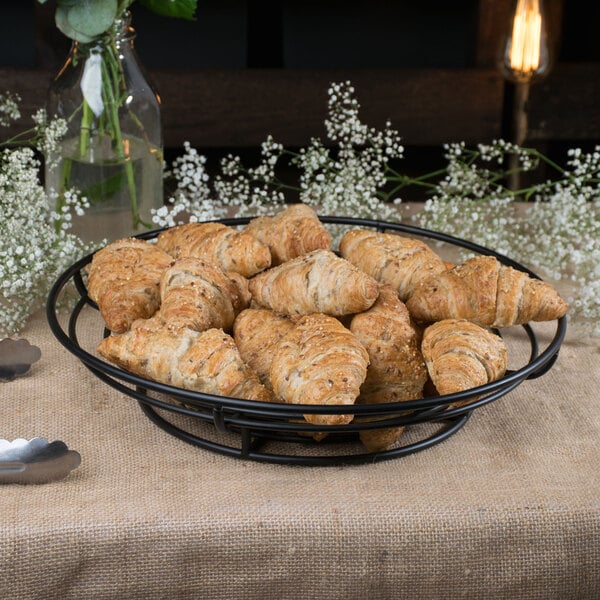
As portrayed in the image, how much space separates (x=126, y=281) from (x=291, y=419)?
32cm

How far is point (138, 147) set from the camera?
5.67 feet

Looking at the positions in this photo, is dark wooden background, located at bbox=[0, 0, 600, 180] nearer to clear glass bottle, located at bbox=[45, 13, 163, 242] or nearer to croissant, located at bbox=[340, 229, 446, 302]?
clear glass bottle, located at bbox=[45, 13, 163, 242]

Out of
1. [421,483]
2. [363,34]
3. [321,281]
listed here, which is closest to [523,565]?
[421,483]

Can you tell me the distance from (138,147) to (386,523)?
0.96m

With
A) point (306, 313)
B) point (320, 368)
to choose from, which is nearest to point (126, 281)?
point (306, 313)

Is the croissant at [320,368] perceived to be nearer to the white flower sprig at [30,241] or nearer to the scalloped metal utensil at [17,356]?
the scalloped metal utensil at [17,356]

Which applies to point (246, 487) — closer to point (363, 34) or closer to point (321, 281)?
point (321, 281)

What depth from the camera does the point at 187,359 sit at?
1.10 meters

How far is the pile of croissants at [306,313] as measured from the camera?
1084 millimetres

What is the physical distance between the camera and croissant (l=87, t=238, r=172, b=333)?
122cm

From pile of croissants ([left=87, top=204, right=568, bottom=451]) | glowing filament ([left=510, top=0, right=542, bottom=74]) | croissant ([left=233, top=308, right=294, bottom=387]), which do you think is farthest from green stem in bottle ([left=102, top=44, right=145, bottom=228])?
glowing filament ([left=510, top=0, right=542, bottom=74])

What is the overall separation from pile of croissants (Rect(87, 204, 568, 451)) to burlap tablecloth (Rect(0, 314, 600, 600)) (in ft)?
0.31

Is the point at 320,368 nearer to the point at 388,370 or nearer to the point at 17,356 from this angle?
the point at 388,370

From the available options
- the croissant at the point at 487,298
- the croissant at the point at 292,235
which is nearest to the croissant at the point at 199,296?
the croissant at the point at 292,235
